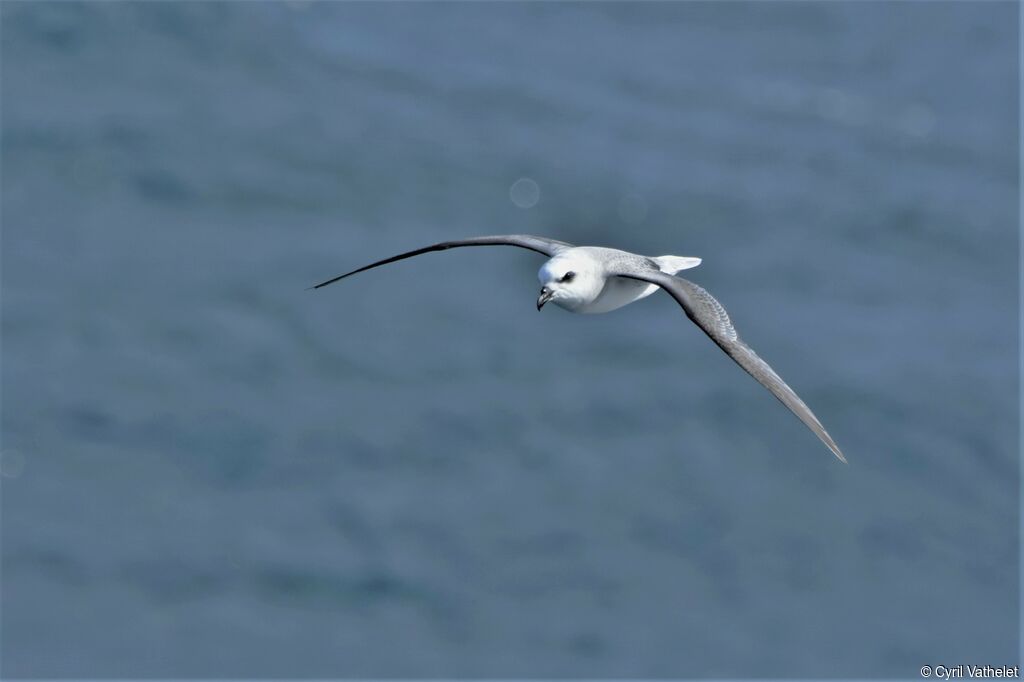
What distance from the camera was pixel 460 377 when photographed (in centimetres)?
3253

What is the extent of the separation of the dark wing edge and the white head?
0.80 feet

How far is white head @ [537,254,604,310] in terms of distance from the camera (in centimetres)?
1132

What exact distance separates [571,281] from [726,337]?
1359mm

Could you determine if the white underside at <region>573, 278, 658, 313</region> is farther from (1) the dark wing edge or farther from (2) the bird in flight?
(1) the dark wing edge

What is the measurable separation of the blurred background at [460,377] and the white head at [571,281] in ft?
55.9

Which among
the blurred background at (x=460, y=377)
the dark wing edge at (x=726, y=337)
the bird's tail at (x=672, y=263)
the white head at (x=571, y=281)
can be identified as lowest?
the dark wing edge at (x=726, y=337)

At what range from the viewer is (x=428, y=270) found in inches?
1364

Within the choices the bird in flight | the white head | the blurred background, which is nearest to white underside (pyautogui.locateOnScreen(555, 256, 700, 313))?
the bird in flight

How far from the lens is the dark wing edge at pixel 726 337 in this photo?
995cm

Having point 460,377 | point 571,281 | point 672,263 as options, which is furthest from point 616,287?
point 460,377

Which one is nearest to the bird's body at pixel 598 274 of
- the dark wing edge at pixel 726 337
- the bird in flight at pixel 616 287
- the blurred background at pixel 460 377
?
the bird in flight at pixel 616 287

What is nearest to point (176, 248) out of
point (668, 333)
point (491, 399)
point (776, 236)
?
point (491, 399)

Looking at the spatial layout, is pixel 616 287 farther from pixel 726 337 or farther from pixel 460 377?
pixel 460 377

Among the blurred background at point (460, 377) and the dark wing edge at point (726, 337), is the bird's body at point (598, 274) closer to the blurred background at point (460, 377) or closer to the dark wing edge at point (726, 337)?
the dark wing edge at point (726, 337)
